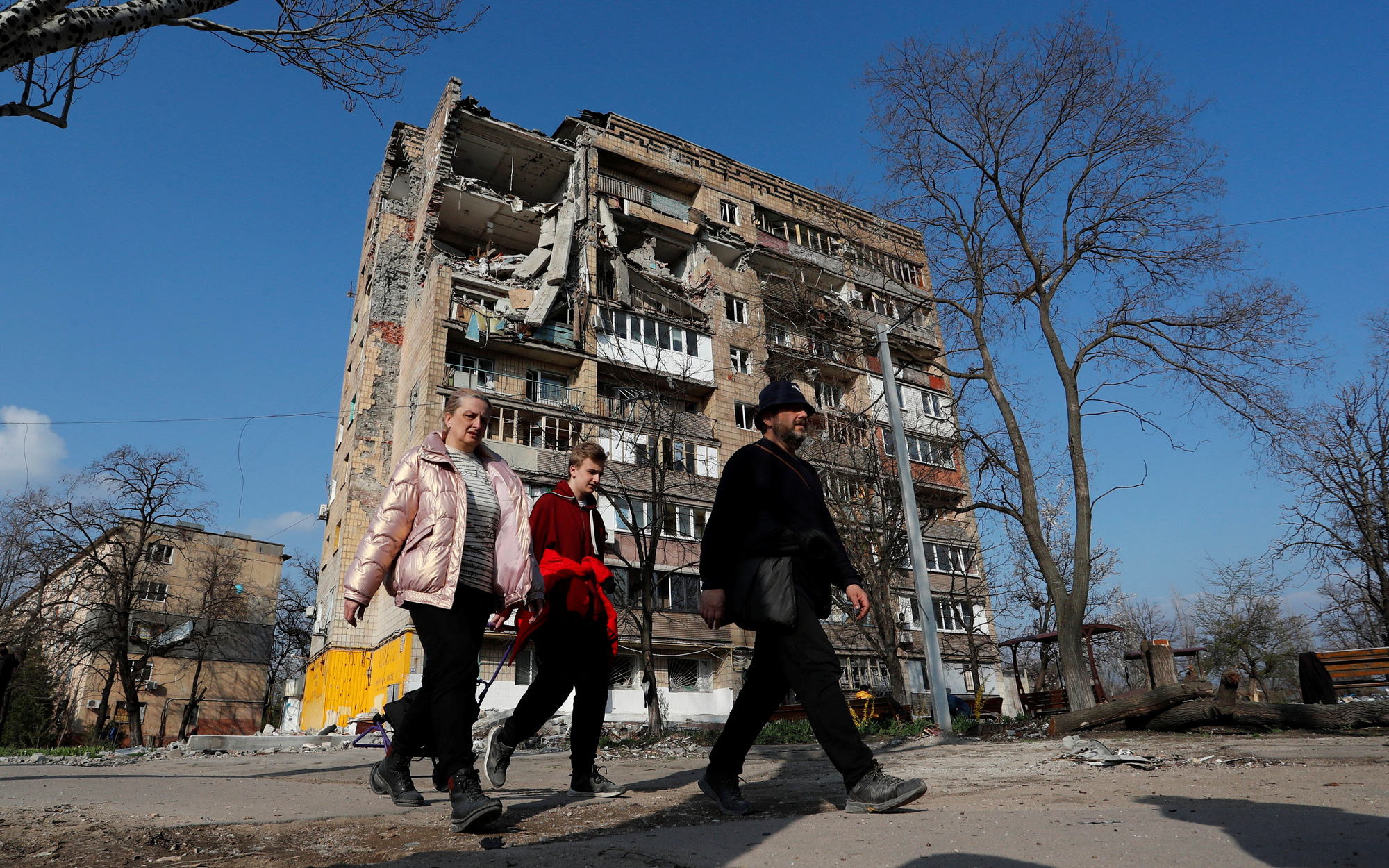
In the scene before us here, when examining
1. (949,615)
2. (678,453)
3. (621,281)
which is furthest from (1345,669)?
(621,281)

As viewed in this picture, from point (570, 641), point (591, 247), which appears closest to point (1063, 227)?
point (570, 641)

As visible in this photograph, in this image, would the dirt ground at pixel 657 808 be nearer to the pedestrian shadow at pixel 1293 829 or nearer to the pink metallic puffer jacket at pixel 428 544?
the pedestrian shadow at pixel 1293 829

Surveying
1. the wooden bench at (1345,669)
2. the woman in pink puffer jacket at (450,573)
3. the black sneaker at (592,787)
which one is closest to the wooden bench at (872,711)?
the wooden bench at (1345,669)

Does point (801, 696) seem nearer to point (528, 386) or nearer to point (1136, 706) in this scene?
point (1136, 706)

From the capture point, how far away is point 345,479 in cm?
3048

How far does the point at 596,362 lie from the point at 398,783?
89.2 ft

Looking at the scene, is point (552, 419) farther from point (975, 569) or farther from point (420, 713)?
point (420, 713)

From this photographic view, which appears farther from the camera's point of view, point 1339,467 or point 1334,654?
point 1339,467

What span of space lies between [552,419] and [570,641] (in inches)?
973

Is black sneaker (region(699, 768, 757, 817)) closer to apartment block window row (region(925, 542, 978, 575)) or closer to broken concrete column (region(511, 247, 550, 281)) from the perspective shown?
broken concrete column (region(511, 247, 550, 281))

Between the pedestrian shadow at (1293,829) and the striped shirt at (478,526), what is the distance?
2.90 meters

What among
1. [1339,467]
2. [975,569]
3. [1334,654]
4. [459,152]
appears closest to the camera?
[1334,654]

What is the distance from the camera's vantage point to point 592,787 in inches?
168

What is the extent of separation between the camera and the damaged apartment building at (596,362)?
26.8m
